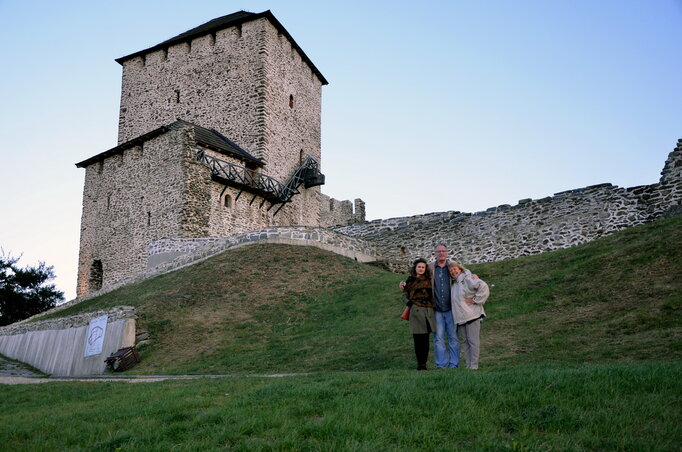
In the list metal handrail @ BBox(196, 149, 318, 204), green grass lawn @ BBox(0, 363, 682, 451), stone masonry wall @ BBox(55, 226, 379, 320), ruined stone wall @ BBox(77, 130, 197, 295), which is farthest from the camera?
metal handrail @ BBox(196, 149, 318, 204)

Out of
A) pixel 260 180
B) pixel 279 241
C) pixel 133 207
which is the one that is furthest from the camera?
pixel 260 180

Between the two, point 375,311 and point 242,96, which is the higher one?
→ point 242,96

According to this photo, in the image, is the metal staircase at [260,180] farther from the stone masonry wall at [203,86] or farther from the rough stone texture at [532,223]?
the rough stone texture at [532,223]

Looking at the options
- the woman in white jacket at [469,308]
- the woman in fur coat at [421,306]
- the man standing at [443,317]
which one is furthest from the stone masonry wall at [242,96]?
the woman in white jacket at [469,308]

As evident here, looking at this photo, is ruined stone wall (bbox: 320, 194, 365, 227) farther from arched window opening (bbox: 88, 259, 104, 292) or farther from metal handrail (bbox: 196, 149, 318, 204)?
arched window opening (bbox: 88, 259, 104, 292)

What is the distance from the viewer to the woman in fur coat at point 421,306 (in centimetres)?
835

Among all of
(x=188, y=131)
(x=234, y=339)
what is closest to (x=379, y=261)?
(x=234, y=339)

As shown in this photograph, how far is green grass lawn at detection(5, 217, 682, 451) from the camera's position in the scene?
15.4 feet

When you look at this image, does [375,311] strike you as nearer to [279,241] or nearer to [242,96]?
[279,241]

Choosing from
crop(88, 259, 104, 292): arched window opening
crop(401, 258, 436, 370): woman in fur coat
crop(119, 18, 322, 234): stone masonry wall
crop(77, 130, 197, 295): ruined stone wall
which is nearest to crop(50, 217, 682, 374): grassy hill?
crop(401, 258, 436, 370): woman in fur coat

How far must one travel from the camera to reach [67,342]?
51.2 ft

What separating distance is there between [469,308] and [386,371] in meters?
1.45

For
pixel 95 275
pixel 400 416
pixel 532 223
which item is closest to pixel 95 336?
pixel 400 416

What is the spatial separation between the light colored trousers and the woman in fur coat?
19.8 inches
